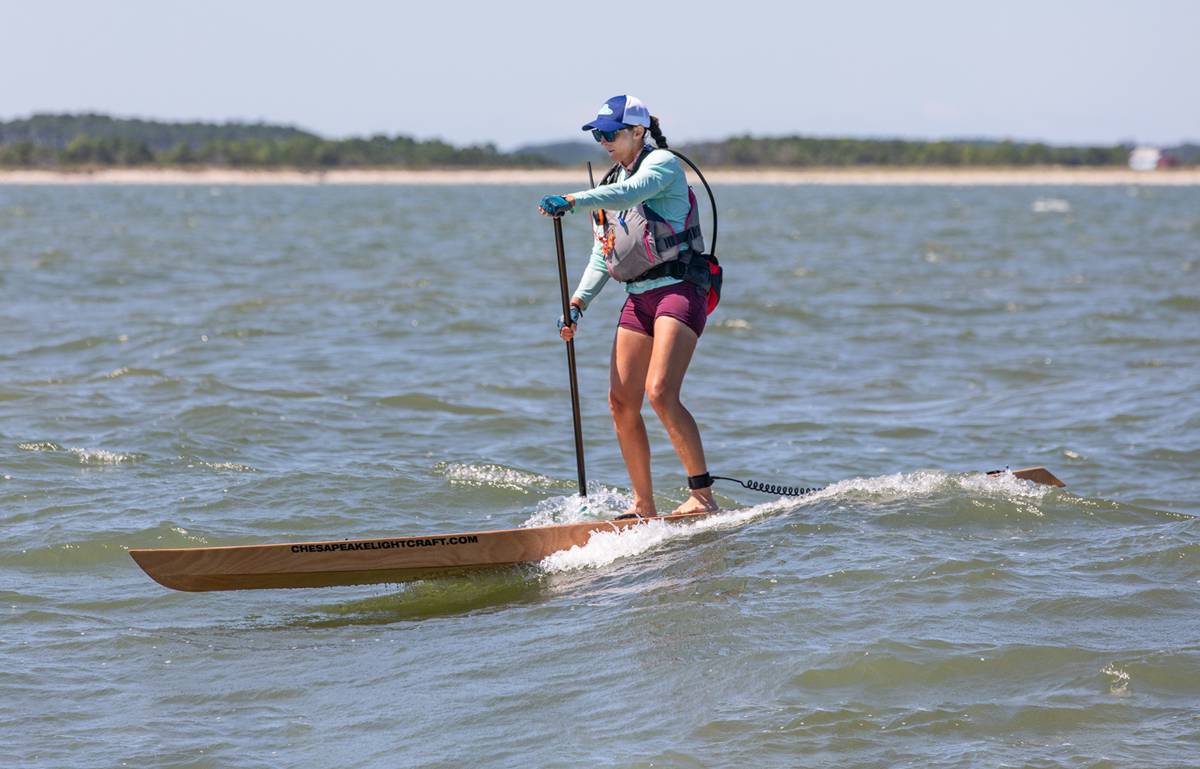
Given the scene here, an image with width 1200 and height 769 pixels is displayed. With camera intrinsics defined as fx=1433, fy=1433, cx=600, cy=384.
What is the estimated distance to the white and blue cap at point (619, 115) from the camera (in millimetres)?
7660

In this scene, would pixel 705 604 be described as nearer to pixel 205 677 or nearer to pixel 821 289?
pixel 205 677

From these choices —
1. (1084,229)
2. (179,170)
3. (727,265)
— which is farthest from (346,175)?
(727,265)

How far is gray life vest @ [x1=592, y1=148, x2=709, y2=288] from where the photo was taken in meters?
7.86

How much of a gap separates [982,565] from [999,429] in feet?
18.4

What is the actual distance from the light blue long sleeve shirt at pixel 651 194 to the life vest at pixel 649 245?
0.11 feet

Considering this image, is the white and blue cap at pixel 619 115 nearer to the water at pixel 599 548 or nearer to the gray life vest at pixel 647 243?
the gray life vest at pixel 647 243

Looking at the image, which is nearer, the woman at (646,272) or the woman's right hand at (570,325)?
the woman at (646,272)

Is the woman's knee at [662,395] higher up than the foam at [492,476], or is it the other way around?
the woman's knee at [662,395]

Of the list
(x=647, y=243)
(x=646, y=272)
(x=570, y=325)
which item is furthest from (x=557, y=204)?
(x=570, y=325)

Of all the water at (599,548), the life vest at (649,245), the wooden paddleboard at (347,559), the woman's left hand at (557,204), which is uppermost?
the woman's left hand at (557,204)

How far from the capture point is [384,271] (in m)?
29.9

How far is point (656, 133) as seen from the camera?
7.86 meters

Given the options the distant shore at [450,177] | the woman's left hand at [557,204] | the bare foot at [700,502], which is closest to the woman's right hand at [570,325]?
the woman's left hand at [557,204]

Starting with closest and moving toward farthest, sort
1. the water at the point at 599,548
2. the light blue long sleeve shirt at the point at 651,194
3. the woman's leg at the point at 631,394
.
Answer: the water at the point at 599,548
the light blue long sleeve shirt at the point at 651,194
the woman's leg at the point at 631,394
